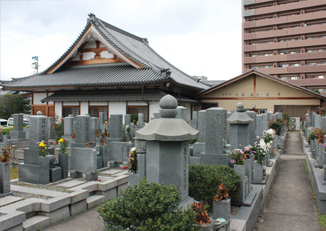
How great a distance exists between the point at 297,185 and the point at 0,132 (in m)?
13.9

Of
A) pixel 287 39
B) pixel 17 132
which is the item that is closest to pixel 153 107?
pixel 17 132

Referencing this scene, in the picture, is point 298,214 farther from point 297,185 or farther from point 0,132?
point 0,132

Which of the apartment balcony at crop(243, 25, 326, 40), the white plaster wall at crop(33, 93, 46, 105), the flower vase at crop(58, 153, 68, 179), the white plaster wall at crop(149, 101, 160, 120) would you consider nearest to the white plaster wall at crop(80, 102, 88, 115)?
the white plaster wall at crop(33, 93, 46, 105)

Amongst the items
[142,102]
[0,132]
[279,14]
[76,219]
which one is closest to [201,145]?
[76,219]

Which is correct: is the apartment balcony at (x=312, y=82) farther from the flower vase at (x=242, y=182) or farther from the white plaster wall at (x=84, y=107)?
the flower vase at (x=242, y=182)

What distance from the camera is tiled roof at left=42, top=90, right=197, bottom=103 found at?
21.1 metres

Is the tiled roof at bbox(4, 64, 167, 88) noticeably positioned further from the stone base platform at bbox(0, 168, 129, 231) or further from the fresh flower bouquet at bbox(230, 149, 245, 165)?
the fresh flower bouquet at bbox(230, 149, 245, 165)

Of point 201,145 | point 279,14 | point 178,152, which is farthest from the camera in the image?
point 279,14

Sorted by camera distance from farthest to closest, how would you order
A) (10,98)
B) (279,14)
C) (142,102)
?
(279,14)
(10,98)
(142,102)

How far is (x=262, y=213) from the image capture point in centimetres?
743

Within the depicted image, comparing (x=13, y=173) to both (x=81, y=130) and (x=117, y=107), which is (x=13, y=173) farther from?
(x=117, y=107)

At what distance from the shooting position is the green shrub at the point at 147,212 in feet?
12.3

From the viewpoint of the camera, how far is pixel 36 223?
557 centimetres

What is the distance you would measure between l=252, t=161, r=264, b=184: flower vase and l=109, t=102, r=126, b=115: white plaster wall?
14.9 meters
